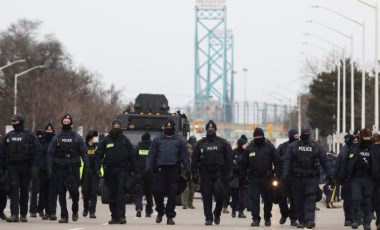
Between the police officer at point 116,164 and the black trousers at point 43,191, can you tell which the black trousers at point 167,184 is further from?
the black trousers at point 43,191

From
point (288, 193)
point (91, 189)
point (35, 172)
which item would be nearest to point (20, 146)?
point (35, 172)

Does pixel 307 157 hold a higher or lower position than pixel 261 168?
higher

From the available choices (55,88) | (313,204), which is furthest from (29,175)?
(55,88)

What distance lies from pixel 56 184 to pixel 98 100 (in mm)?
76937

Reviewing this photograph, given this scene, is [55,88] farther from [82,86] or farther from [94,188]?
[94,188]

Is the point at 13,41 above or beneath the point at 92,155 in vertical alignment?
above

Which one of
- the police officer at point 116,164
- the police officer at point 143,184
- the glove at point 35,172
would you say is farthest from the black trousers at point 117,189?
the police officer at point 143,184

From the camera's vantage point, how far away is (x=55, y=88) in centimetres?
8875

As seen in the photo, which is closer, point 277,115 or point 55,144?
point 55,144

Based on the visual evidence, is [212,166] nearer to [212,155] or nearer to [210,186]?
[212,155]

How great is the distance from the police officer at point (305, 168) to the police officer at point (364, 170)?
0.61 meters

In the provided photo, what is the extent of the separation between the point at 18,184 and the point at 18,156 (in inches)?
22.5

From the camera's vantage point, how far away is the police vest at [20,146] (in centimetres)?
2619

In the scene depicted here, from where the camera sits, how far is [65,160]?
26312 mm
